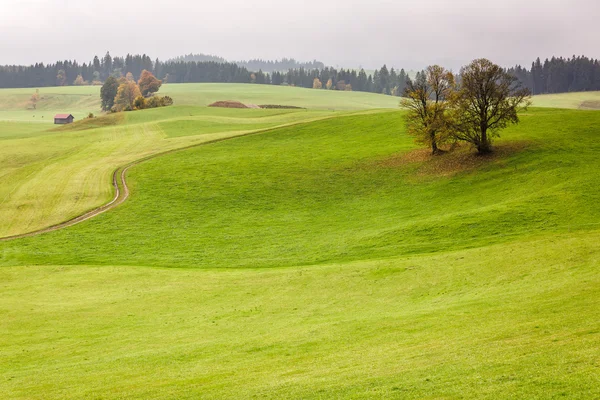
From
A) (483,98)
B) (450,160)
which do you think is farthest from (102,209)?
(483,98)

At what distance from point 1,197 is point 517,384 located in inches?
2201

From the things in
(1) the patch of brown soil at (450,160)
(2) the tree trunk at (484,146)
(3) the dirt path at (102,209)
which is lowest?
(3) the dirt path at (102,209)

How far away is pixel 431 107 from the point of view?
61.5 m

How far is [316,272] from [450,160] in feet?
97.3

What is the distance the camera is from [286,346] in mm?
21172

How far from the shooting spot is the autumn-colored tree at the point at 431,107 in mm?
58659

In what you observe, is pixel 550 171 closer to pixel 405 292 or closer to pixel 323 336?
pixel 405 292

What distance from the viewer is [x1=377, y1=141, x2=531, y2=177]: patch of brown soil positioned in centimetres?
5625

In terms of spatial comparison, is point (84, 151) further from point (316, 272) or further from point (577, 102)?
point (577, 102)

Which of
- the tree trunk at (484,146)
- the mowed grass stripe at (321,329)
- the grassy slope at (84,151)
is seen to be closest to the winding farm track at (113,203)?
the grassy slope at (84,151)

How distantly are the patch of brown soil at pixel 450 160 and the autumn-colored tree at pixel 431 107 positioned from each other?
1.60 meters

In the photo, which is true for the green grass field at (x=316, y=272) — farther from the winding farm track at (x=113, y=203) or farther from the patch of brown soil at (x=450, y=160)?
the winding farm track at (x=113, y=203)

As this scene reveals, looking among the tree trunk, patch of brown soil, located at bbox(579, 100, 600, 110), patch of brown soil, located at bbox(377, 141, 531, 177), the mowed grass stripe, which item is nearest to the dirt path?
the mowed grass stripe

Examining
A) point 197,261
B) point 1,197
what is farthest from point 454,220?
point 1,197
